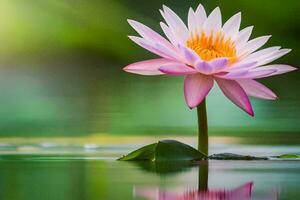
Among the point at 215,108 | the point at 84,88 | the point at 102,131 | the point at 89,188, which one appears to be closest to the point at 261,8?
the point at 215,108

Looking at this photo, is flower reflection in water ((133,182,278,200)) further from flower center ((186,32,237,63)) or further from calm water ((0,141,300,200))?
flower center ((186,32,237,63))

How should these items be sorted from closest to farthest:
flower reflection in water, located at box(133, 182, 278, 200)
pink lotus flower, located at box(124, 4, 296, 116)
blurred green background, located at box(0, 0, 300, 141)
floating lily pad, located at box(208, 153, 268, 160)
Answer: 1. flower reflection in water, located at box(133, 182, 278, 200)
2. pink lotus flower, located at box(124, 4, 296, 116)
3. floating lily pad, located at box(208, 153, 268, 160)
4. blurred green background, located at box(0, 0, 300, 141)

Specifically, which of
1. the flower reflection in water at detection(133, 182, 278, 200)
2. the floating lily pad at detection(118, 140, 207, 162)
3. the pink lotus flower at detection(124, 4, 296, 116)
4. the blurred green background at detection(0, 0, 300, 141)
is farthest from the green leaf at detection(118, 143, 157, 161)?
the blurred green background at detection(0, 0, 300, 141)

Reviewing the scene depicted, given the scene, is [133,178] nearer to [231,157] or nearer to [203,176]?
Answer: [203,176]

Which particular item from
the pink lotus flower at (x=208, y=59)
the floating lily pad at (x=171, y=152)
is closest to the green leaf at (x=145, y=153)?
the floating lily pad at (x=171, y=152)

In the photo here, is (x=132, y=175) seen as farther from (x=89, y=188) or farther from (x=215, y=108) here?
(x=215, y=108)

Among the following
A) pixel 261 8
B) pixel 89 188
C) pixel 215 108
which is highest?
pixel 261 8

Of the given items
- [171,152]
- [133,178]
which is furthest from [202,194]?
[171,152]
